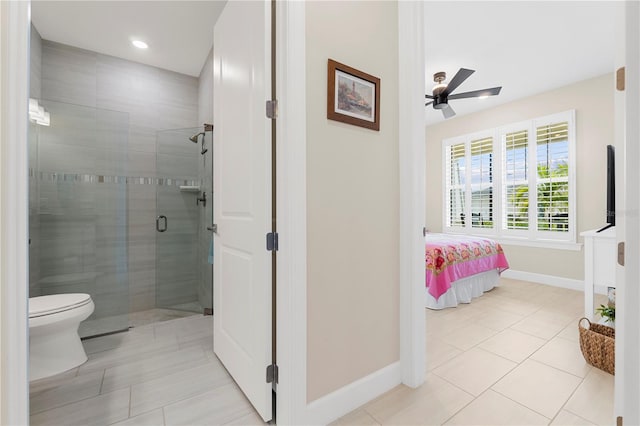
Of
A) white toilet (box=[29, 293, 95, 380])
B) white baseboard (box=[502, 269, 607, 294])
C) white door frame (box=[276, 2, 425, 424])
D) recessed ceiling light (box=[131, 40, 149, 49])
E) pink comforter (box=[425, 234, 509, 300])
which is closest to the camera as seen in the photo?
white door frame (box=[276, 2, 425, 424])

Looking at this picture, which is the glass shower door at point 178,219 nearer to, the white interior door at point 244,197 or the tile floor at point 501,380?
the white interior door at point 244,197

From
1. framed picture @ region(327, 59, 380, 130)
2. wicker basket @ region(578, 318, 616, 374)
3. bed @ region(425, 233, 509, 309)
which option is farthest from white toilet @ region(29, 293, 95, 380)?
wicker basket @ region(578, 318, 616, 374)

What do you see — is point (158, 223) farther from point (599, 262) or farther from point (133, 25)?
point (599, 262)

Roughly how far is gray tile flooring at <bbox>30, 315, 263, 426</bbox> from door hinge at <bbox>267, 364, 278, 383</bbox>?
247mm

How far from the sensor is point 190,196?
318 cm

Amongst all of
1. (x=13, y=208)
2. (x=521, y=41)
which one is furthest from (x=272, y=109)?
(x=521, y=41)

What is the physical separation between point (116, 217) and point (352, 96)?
2.50m

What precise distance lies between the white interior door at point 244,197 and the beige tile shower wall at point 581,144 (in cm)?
447

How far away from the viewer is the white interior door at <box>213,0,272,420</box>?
4.47ft

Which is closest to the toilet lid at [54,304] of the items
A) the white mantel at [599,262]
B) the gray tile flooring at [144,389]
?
the gray tile flooring at [144,389]

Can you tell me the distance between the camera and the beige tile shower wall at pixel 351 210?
4.50 ft

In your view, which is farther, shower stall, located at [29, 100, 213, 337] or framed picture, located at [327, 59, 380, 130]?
shower stall, located at [29, 100, 213, 337]

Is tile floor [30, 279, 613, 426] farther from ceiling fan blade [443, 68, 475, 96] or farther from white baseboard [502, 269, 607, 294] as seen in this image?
ceiling fan blade [443, 68, 475, 96]

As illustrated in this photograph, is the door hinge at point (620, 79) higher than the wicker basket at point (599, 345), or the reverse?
the door hinge at point (620, 79)
